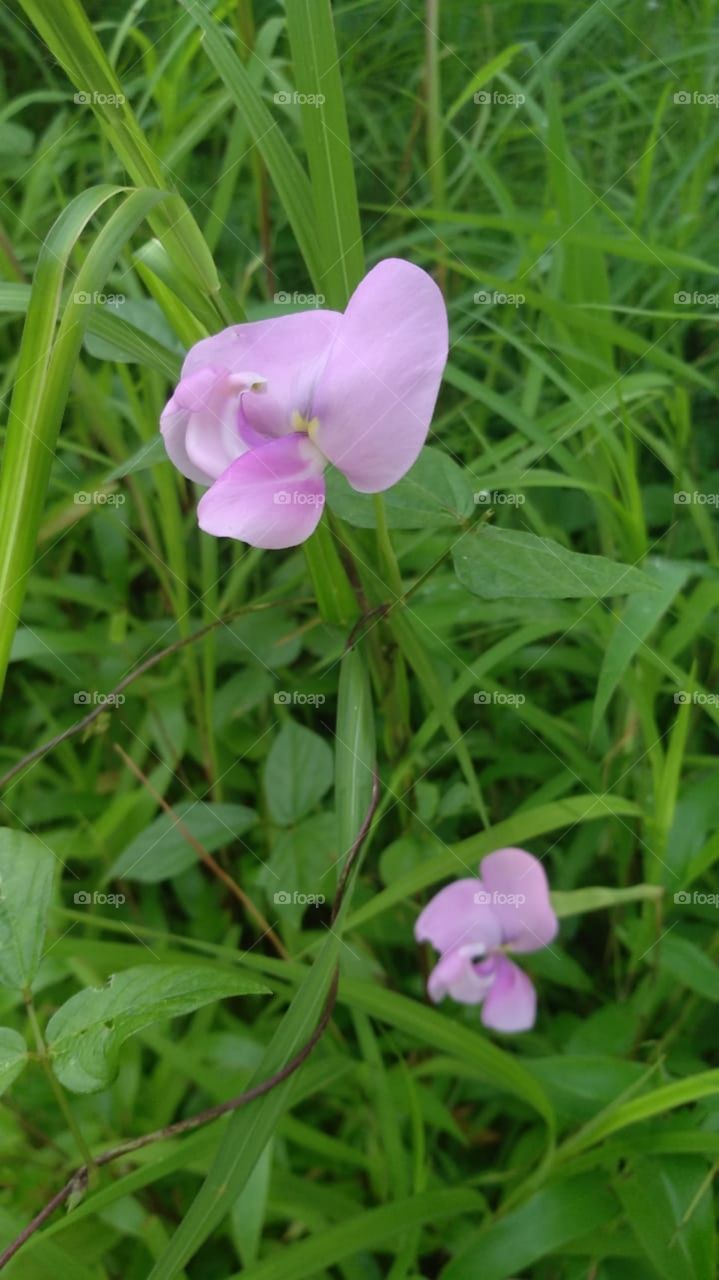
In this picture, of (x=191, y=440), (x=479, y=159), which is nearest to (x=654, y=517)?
(x=479, y=159)

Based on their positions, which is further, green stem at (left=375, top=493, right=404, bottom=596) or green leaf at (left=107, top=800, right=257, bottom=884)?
green leaf at (left=107, top=800, right=257, bottom=884)

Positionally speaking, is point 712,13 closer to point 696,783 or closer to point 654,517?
point 654,517

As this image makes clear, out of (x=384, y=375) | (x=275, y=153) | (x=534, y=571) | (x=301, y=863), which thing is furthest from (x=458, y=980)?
(x=275, y=153)

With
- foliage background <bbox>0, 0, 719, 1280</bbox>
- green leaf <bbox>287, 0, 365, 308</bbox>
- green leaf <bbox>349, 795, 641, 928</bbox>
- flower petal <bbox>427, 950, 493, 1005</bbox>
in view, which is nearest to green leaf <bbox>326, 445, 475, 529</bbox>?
foliage background <bbox>0, 0, 719, 1280</bbox>

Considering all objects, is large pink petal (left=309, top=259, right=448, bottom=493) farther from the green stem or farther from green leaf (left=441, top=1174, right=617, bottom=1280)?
green leaf (left=441, top=1174, right=617, bottom=1280)

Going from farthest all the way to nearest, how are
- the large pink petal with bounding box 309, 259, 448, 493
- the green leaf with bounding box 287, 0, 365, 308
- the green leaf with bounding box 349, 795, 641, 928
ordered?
the green leaf with bounding box 349, 795, 641, 928
the green leaf with bounding box 287, 0, 365, 308
the large pink petal with bounding box 309, 259, 448, 493

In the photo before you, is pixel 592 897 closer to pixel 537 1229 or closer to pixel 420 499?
pixel 537 1229
